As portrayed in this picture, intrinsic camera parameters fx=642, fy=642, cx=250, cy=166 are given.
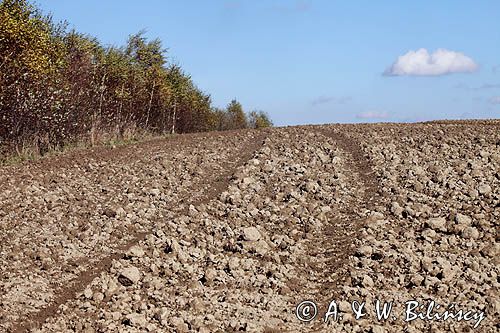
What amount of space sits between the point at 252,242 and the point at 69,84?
17.9 meters

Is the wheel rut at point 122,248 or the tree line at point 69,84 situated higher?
the tree line at point 69,84

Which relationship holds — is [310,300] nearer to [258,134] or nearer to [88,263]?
[88,263]

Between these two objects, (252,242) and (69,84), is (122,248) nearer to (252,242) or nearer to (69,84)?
(252,242)

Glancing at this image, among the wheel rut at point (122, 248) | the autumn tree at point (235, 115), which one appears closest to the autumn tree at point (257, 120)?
the autumn tree at point (235, 115)

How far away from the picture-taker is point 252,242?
1084 cm

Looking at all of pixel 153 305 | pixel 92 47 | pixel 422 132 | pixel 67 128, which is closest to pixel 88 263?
pixel 153 305

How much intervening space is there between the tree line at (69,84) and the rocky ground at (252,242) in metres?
4.50

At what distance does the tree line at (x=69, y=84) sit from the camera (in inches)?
826

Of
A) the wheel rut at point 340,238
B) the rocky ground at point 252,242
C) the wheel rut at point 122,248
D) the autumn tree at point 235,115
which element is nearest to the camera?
the wheel rut at point 122,248

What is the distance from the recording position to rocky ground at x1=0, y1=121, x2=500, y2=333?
8523 millimetres

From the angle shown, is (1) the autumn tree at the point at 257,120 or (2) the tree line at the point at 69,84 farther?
(1) the autumn tree at the point at 257,120

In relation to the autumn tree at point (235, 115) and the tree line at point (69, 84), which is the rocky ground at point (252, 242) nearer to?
the tree line at point (69, 84)

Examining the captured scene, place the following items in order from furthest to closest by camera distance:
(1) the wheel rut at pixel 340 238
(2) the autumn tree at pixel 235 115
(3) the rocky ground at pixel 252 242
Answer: (2) the autumn tree at pixel 235 115
(1) the wheel rut at pixel 340 238
(3) the rocky ground at pixel 252 242

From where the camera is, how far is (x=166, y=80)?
137ft
